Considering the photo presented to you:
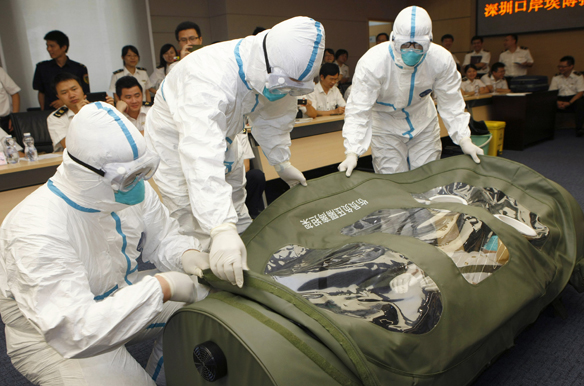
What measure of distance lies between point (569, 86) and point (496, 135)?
2571 millimetres

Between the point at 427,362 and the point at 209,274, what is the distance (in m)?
0.58

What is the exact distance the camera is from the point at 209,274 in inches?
43.9

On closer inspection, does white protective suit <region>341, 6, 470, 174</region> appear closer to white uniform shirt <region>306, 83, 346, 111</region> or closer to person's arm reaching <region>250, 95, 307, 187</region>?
person's arm reaching <region>250, 95, 307, 187</region>

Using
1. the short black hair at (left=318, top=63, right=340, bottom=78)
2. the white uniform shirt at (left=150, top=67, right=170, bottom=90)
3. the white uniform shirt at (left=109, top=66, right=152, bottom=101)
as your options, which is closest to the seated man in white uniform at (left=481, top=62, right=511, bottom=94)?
the short black hair at (left=318, top=63, right=340, bottom=78)

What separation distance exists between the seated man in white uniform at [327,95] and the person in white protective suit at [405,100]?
2050 millimetres

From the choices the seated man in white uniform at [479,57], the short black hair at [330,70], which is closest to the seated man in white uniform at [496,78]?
the seated man in white uniform at [479,57]

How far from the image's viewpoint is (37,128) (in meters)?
3.30

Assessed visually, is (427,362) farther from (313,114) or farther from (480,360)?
(313,114)

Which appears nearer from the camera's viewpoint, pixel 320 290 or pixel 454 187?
pixel 320 290

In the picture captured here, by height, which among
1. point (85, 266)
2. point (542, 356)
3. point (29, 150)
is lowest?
point (542, 356)

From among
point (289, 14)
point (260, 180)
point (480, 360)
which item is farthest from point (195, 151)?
point (289, 14)

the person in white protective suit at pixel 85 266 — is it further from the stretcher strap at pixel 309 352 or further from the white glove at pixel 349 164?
the white glove at pixel 349 164

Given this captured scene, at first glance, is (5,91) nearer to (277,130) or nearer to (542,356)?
(277,130)

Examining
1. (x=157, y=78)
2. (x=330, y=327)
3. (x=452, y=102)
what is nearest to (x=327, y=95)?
(x=157, y=78)
